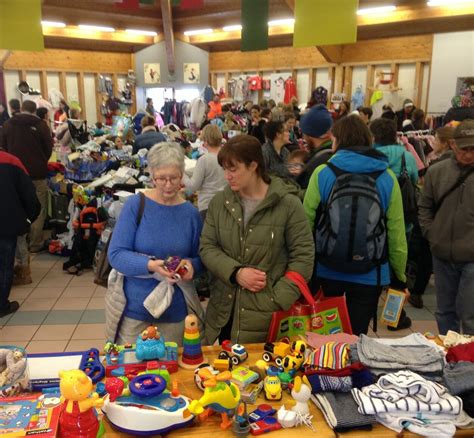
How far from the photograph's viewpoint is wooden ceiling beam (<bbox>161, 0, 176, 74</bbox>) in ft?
34.0

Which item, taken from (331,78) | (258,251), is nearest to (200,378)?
(258,251)

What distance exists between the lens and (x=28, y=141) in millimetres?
5625

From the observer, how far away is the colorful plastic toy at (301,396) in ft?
5.00

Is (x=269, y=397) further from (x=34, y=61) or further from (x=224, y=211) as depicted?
(x=34, y=61)

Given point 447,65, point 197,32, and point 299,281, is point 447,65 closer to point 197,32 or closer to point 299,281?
point 197,32

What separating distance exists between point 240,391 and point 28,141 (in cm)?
492

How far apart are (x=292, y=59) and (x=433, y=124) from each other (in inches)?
199

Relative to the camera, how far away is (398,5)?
346 inches

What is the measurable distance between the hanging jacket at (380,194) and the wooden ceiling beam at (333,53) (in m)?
8.63

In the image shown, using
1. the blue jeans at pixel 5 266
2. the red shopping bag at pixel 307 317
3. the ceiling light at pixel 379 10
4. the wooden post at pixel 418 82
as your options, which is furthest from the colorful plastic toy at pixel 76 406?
the wooden post at pixel 418 82

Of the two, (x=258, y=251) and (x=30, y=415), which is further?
(x=258, y=251)

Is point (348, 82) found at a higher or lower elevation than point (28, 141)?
higher

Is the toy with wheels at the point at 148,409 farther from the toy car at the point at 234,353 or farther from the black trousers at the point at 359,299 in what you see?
the black trousers at the point at 359,299

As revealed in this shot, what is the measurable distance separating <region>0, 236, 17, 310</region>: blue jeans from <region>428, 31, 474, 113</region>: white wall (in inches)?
310
